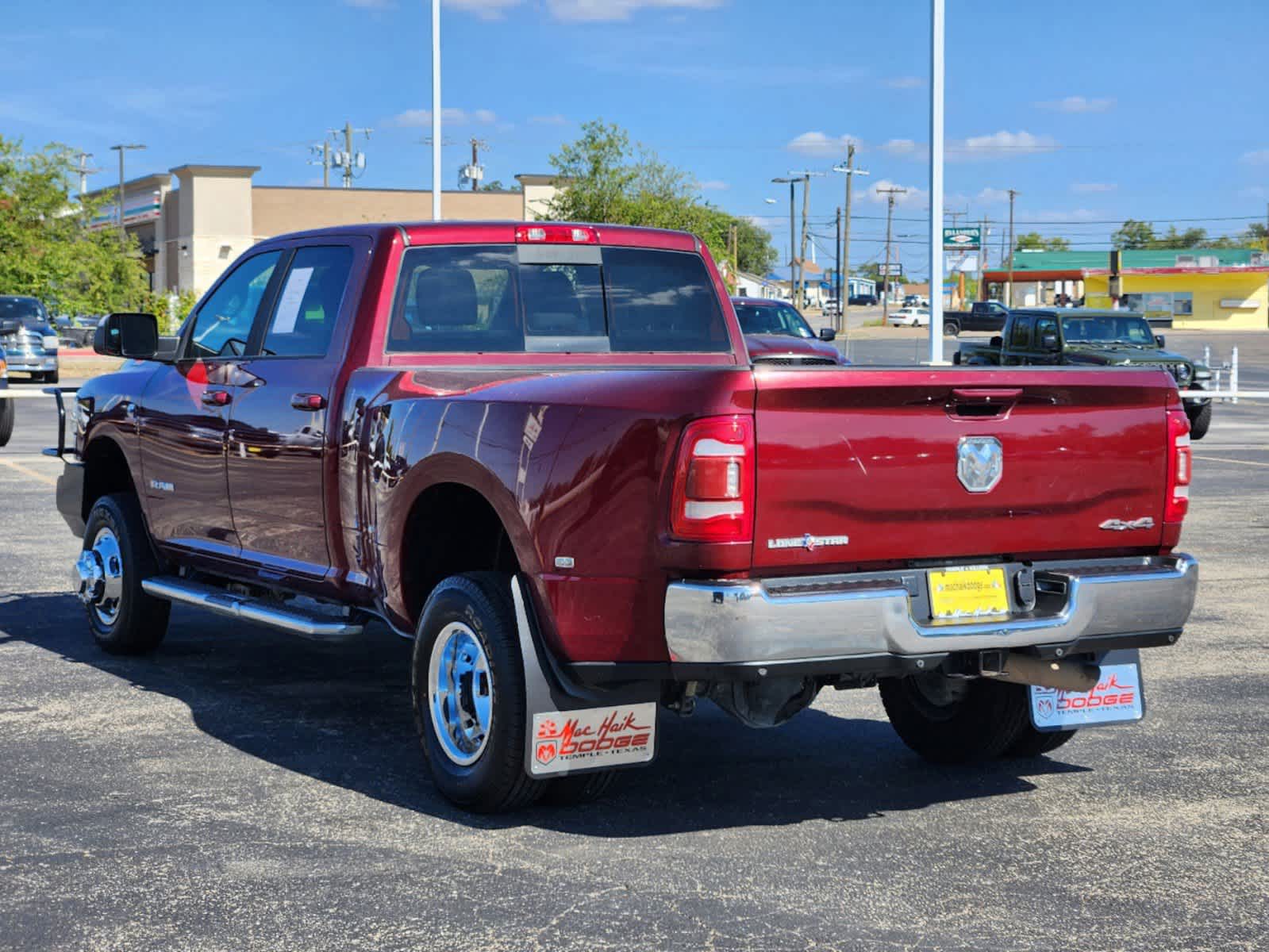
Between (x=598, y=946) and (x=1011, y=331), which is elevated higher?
(x=1011, y=331)

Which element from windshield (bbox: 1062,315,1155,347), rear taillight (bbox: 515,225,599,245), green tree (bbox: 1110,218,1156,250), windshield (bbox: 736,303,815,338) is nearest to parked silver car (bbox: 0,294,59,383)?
windshield (bbox: 736,303,815,338)

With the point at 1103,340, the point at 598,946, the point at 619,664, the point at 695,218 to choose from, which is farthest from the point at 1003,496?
the point at 695,218

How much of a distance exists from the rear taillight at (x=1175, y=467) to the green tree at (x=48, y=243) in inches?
1887

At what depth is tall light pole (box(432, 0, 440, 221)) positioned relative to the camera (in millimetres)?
30422

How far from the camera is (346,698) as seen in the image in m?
7.32

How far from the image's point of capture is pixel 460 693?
18.4 ft

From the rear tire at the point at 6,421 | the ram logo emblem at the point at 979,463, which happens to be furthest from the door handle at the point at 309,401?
the rear tire at the point at 6,421

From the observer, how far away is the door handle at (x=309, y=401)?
21.3ft

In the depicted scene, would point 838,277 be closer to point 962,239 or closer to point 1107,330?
point 962,239

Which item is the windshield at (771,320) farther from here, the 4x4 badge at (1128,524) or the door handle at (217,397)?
the 4x4 badge at (1128,524)

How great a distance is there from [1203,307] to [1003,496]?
10157 cm

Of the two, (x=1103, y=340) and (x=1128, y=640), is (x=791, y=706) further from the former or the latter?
(x=1103, y=340)

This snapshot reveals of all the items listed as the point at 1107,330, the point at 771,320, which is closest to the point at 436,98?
the point at 771,320

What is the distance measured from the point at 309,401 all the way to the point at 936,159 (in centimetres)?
1749
